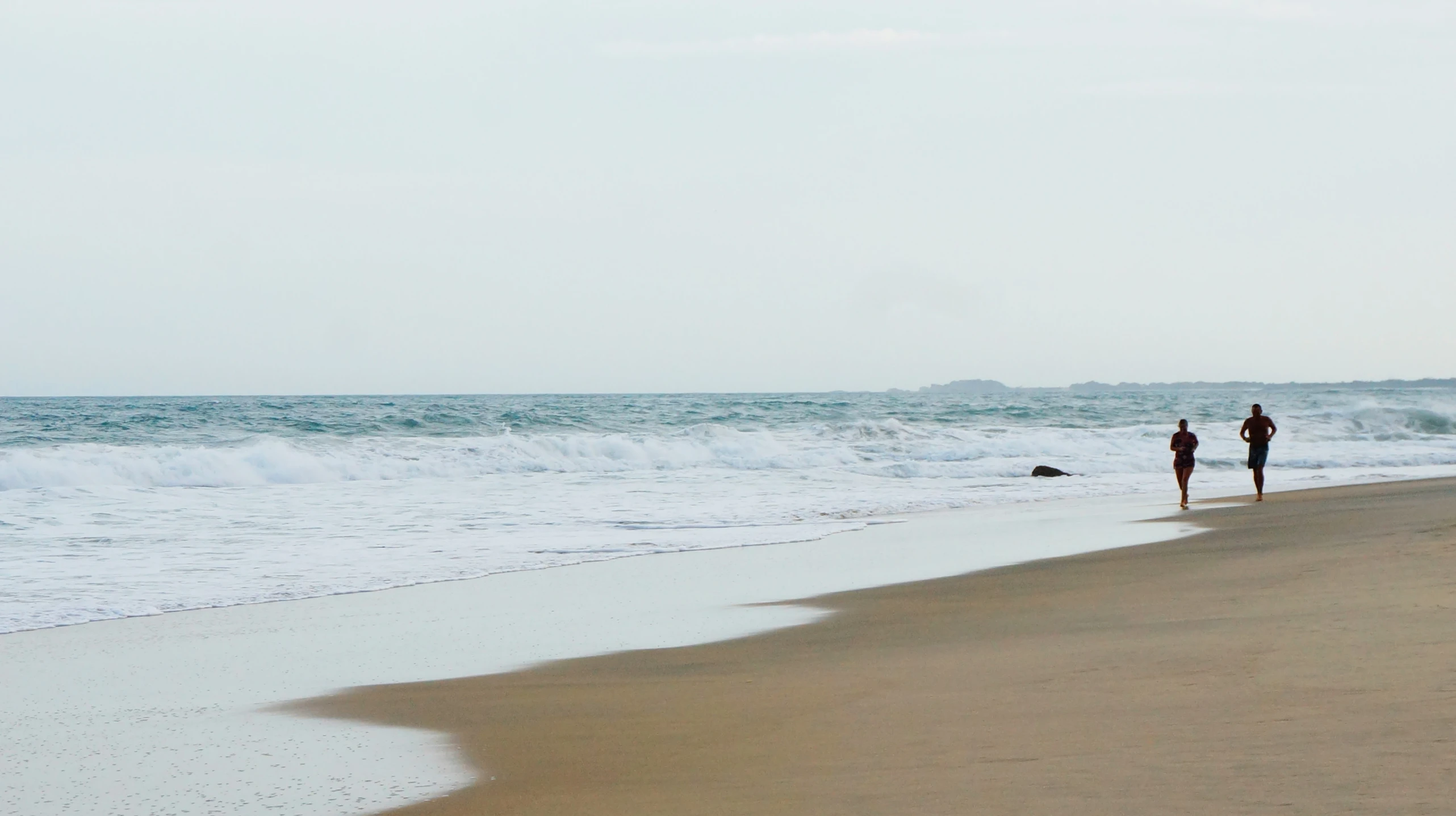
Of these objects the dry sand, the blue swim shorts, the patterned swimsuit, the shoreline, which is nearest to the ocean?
the shoreline

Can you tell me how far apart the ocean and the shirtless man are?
132cm

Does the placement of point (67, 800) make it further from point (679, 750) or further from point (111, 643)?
point (111, 643)

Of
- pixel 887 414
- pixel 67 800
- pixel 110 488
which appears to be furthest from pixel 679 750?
pixel 887 414

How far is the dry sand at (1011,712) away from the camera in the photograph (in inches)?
156

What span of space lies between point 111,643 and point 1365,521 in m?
12.4

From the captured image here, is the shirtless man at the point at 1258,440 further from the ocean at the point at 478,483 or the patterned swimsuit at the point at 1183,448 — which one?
the ocean at the point at 478,483

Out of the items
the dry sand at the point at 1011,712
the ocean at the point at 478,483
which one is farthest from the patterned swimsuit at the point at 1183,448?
the dry sand at the point at 1011,712

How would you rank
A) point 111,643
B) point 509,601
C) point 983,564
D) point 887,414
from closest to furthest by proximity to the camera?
1. point 111,643
2. point 509,601
3. point 983,564
4. point 887,414

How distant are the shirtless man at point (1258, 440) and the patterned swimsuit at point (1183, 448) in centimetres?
99

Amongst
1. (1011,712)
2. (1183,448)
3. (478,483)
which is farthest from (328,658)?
(478,483)

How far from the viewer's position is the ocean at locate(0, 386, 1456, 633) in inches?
468

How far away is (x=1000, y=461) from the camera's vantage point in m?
32.6

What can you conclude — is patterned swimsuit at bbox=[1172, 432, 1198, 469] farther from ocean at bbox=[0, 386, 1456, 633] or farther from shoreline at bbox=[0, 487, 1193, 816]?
shoreline at bbox=[0, 487, 1193, 816]

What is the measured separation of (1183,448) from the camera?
1811cm
